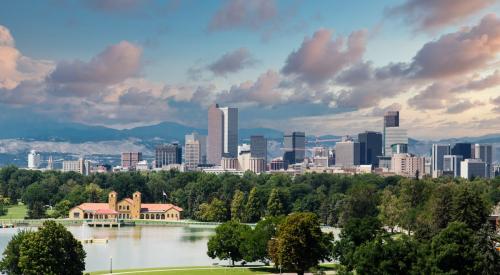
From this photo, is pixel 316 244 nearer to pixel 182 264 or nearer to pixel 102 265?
pixel 182 264

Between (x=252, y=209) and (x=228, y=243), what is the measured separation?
171 ft

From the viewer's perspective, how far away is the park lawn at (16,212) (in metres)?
115

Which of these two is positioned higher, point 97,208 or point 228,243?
point 228,243

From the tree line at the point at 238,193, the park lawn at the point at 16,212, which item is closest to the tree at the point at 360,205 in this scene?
the tree line at the point at 238,193

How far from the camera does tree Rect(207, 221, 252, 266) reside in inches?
2242

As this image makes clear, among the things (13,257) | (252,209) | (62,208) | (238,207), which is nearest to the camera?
(13,257)

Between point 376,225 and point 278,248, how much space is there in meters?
7.96

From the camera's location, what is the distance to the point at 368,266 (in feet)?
139

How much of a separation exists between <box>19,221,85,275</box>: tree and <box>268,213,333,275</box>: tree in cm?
1189

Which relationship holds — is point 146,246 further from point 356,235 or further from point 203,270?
point 356,235

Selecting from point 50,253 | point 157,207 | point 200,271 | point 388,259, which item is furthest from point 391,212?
point 157,207

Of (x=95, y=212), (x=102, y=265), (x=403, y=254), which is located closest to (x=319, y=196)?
(x=95, y=212)

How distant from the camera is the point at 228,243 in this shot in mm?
57188

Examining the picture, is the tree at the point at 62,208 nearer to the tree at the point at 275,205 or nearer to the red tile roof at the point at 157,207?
the red tile roof at the point at 157,207
